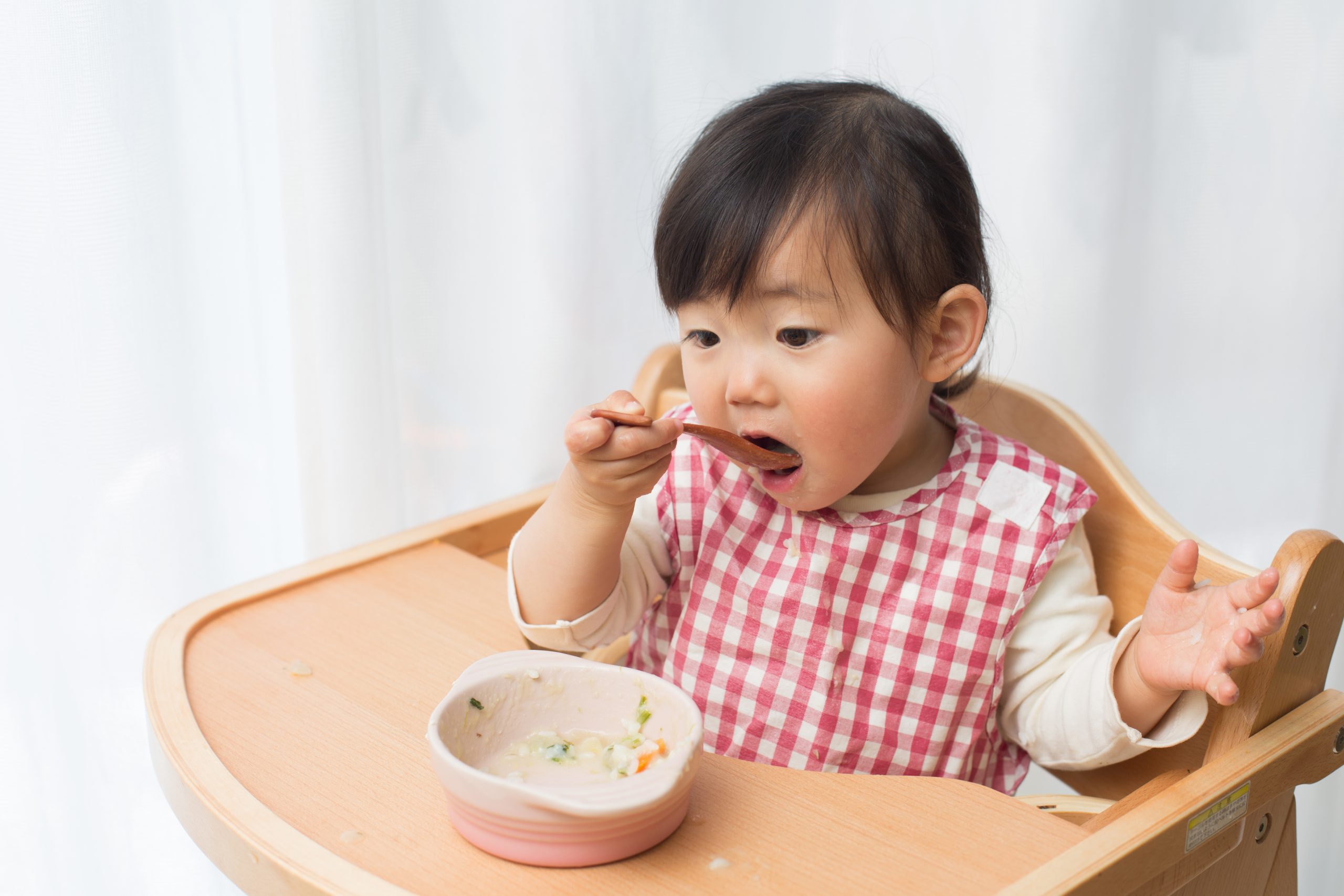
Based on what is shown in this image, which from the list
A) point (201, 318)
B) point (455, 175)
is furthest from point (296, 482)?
point (455, 175)

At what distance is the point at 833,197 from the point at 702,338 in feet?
0.44

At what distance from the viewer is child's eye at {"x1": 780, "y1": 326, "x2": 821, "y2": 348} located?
0.81 metres

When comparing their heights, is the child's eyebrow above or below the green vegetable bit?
above

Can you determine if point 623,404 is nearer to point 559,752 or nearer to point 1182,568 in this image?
point 559,752

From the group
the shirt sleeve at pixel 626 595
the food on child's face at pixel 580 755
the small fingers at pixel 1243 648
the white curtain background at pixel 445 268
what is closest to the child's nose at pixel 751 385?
the shirt sleeve at pixel 626 595

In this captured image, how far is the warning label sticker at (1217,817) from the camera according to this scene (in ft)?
2.33

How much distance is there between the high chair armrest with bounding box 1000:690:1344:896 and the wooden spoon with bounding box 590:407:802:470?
31 centimetres

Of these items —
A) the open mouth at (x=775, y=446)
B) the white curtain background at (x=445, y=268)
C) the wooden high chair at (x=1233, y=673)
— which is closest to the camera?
the wooden high chair at (x=1233, y=673)

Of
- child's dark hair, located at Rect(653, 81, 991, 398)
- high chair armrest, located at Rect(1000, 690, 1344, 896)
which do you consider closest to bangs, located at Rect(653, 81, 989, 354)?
child's dark hair, located at Rect(653, 81, 991, 398)

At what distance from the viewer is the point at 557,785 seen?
0.70 metres

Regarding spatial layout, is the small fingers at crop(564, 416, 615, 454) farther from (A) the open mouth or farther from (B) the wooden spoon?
(A) the open mouth

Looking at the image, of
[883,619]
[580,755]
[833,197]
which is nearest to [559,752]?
[580,755]

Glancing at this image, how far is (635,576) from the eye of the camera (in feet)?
3.07

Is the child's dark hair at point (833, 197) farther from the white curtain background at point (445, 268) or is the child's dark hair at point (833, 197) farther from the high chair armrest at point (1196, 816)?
the white curtain background at point (445, 268)
